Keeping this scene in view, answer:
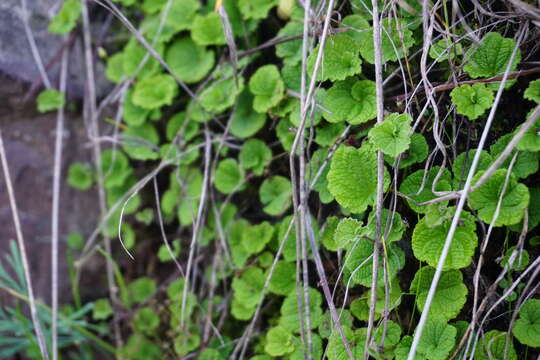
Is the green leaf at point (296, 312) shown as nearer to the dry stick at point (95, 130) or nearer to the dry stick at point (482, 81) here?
the dry stick at point (482, 81)

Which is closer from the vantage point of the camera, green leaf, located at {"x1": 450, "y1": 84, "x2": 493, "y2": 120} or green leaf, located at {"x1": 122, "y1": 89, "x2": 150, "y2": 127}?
green leaf, located at {"x1": 450, "y1": 84, "x2": 493, "y2": 120}

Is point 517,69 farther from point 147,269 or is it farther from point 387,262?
point 147,269

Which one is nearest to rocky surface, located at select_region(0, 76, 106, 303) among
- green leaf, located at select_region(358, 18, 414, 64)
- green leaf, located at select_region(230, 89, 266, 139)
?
green leaf, located at select_region(230, 89, 266, 139)

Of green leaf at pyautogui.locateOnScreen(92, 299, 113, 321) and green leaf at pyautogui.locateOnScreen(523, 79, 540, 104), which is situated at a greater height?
green leaf at pyautogui.locateOnScreen(523, 79, 540, 104)

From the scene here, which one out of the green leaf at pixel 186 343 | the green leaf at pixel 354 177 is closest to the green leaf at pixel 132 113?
the green leaf at pixel 186 343

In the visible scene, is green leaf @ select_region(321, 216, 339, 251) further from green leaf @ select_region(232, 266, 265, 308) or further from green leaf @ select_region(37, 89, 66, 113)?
green leaf @ select_region(37, 89, 66, 113)

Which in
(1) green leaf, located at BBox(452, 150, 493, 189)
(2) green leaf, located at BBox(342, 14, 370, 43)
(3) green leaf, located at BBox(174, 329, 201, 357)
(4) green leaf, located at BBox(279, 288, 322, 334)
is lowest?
(3) green leaf, located at BBox(174, 329, 201, 357)
